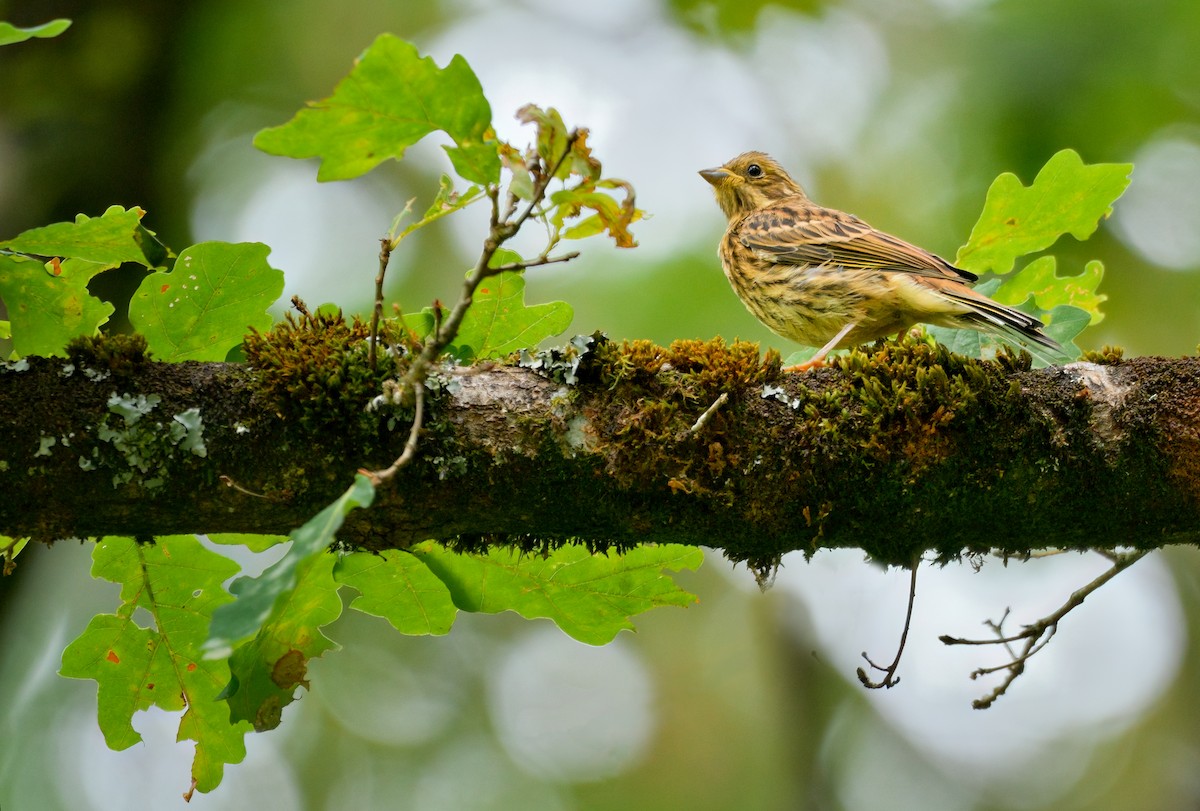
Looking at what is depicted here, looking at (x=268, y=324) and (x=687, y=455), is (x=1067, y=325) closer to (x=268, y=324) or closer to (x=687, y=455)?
(x=687, y=455)

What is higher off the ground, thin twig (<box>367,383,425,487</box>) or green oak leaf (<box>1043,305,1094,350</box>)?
green oak leaf (<box>1043,305,1094,350</box>)

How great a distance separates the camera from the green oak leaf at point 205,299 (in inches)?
103

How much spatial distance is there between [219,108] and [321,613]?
282 inches

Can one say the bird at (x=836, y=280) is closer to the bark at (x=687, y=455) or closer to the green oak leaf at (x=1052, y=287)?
the green oak leaf at (x=1052, y=287)

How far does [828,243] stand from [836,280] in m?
0.36

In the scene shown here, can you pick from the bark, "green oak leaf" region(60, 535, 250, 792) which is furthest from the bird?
"green oak leaf" region(60, 535, 250, 792)

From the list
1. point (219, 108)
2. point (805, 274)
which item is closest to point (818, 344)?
point (805, 274)

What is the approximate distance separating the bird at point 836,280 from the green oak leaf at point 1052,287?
0.38ft

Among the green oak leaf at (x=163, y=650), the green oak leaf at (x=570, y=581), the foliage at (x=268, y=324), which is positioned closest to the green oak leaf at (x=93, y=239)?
the foliage at (x=268, y=324)

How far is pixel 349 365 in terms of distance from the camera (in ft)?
8.02

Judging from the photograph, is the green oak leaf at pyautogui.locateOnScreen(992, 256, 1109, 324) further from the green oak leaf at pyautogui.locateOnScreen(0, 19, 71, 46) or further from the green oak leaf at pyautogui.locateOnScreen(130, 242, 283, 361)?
the green oak leaf at pyautogui.locateOnScreen(0, 19, 71, 46)

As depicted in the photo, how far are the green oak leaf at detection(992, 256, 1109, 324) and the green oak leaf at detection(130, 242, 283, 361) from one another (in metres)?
2.47

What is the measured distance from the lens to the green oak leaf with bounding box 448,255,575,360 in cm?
294

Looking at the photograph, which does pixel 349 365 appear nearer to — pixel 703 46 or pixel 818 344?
pixel 818 344
